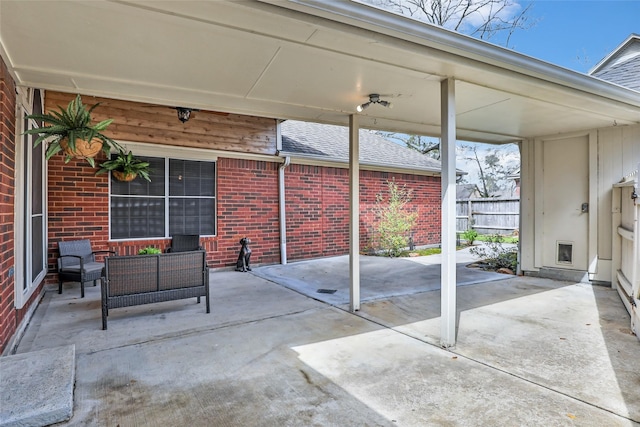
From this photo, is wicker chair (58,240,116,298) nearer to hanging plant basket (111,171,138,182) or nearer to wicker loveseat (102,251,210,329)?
hanging plant basket (111,171,138,182)

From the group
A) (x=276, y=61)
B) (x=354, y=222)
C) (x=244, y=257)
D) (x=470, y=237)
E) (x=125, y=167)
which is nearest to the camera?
(x=276, y=61)

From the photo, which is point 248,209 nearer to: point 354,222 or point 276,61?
point 354,222

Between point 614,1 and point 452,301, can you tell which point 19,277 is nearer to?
point 452,301

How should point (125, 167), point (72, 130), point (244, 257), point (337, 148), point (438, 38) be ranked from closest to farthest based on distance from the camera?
point (438, 38), point (72, 130), point (125, 167), point (244, 257), point (337, 148)

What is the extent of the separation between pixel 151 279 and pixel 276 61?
119 inches

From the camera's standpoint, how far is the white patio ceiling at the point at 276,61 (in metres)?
2.37

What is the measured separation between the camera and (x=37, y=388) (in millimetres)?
2434

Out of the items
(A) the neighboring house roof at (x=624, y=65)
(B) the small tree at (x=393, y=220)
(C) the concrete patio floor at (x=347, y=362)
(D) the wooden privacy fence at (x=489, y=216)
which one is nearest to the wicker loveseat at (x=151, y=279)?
(C) the concrete patio floor at (x=347, y=362)

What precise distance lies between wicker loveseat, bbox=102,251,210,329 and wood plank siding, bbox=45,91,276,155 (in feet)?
11.3

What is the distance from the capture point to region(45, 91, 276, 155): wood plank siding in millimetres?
6539

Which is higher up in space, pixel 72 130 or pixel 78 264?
pixel 72 130

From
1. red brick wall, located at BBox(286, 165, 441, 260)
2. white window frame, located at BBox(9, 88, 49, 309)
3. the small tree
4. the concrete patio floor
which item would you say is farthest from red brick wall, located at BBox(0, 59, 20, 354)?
the small tree

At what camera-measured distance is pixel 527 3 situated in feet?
41.9

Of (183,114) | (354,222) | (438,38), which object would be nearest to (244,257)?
(183,114)
